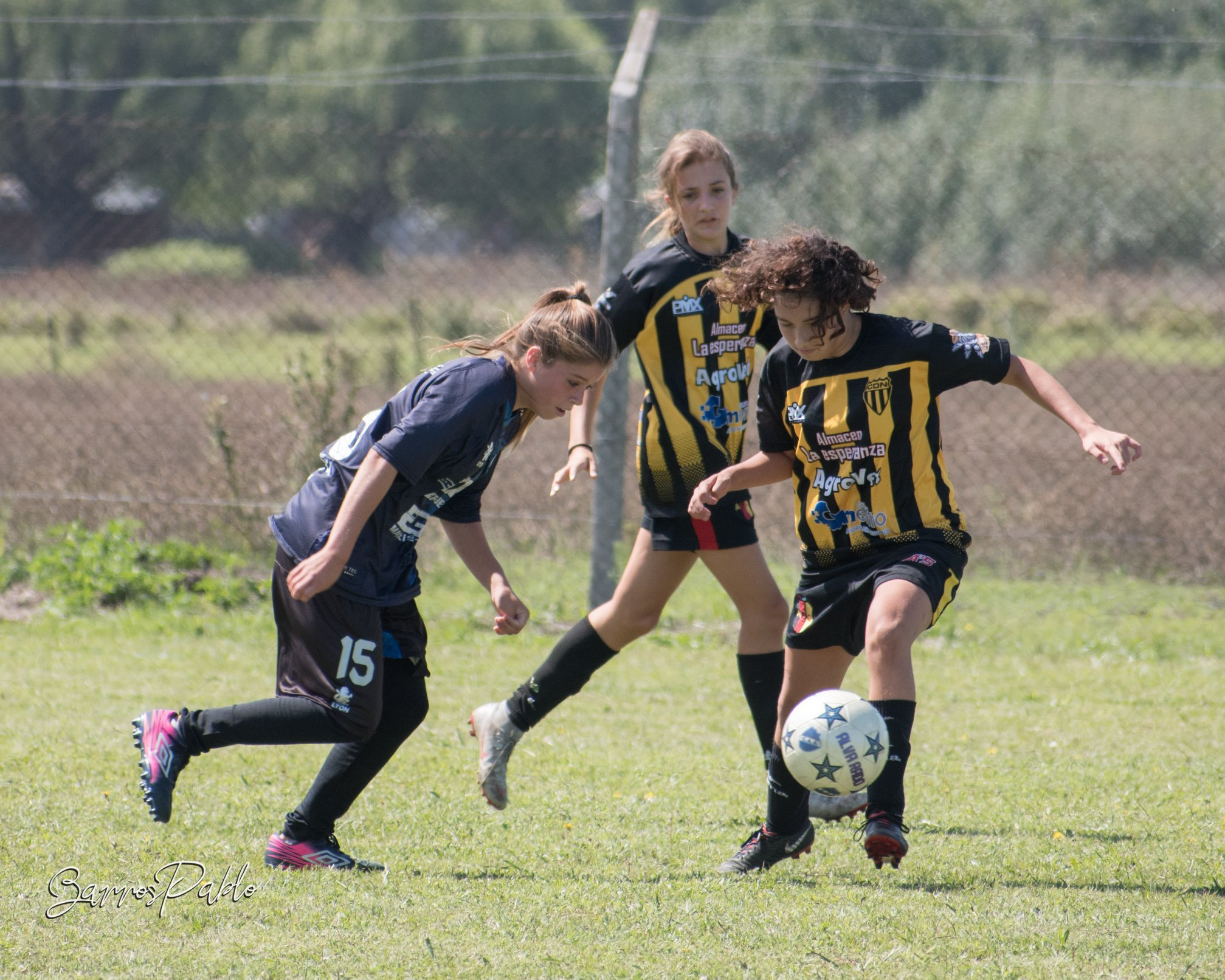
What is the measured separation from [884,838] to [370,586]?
1426 millimetres

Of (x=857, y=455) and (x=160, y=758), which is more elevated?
(x=857, y=455)

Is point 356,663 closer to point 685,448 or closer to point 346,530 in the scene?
point 346,530

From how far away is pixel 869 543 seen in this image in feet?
11.6

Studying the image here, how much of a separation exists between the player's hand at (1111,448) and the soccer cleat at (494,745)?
1.91m

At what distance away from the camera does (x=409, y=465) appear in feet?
10.6

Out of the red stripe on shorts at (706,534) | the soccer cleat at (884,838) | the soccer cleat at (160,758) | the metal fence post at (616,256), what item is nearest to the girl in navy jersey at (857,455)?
the soccer cleat at (884,838)

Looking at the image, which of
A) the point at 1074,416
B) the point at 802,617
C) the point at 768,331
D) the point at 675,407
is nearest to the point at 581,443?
the point at 675,407

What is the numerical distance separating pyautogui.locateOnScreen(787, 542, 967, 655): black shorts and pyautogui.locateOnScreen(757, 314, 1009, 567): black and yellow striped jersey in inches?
1.6

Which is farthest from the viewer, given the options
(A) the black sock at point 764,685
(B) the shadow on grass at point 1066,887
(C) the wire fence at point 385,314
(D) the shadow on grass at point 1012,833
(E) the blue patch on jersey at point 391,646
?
(C) the wire fence at point 385,314

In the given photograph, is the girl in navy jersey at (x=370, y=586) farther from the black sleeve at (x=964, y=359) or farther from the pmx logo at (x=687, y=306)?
the black sleeve at (x=964, y=359)

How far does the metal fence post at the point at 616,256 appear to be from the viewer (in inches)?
255

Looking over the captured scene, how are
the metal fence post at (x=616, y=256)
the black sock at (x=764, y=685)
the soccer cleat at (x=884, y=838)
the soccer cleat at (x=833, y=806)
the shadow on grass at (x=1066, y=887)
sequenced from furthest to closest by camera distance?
the metal fence post at (x=616, y=256) < the black sock at (x=764, y=685) < the soccer cleat at (x=833, y=806) < the shadow on grass at (x=1066, y=887) < the soccer cleat at (x=884, y=838)

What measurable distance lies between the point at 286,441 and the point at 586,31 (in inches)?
1236

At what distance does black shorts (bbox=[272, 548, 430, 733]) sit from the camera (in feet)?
11.2
